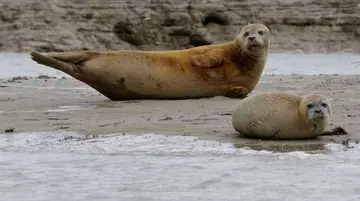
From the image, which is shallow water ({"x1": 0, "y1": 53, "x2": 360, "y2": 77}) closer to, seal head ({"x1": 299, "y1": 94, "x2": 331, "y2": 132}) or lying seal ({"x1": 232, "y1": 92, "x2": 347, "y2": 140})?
lying seal ({"x1": 232, "y1": 92, "x2": 347, "y2": 140})

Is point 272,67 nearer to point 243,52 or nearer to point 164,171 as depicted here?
point 243,52

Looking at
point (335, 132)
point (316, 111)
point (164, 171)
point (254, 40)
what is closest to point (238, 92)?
point (254, 40)

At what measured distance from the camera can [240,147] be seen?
7.38 m

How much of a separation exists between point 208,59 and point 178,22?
68.1 ft

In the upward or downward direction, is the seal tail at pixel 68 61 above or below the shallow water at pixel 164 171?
above

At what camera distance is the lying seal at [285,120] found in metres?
7.70

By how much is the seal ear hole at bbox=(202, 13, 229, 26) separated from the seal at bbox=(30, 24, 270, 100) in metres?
20.9

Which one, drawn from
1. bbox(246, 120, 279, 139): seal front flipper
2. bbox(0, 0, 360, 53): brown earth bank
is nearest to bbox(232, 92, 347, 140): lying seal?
bbox(246, 120, 279, 139): seal front flipper

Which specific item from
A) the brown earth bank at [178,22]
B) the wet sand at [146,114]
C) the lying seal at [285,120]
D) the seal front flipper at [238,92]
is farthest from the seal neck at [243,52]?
the brown earth bank at [178,22]

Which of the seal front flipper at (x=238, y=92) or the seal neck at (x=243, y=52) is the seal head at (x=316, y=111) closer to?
the seal front flipper at (x=238, y=92)

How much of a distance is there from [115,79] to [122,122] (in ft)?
6.18

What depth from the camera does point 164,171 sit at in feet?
21.2

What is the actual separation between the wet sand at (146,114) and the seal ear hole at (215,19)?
19.2 metres

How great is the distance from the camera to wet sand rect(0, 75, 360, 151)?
801 cm
